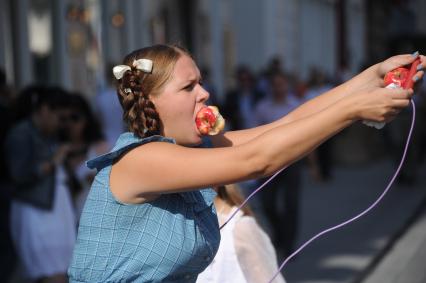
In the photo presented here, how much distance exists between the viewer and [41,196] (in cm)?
681

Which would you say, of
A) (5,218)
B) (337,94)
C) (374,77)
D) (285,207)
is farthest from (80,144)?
(374,77)

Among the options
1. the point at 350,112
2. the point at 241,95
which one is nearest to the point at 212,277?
the point at 350,112

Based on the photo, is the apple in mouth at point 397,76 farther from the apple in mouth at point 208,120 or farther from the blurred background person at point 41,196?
the blurred background person at point 41,196

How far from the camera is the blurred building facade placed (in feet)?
47.8

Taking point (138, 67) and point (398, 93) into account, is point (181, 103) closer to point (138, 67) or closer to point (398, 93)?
point (138, 67)

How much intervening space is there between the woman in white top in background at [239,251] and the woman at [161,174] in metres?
1.05

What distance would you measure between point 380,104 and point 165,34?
18.1 m

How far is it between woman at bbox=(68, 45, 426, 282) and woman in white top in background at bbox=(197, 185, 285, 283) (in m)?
1.05

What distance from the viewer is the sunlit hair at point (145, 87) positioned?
2996 millimetres

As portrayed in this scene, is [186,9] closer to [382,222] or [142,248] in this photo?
[382,222]

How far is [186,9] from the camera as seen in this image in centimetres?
2175

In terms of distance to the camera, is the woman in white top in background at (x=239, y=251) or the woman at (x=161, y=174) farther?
the woman in white top in background at (x=239, y=251)

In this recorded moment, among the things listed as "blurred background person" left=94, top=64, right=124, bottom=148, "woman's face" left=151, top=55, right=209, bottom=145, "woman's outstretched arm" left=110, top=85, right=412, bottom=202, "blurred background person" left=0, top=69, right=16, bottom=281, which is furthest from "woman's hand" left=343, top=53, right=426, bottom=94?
"blurred background person" left=94, top=64, right=124, bottom=148

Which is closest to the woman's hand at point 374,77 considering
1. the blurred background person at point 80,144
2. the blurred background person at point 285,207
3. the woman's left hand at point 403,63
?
the woman's left hand at point 403,63
